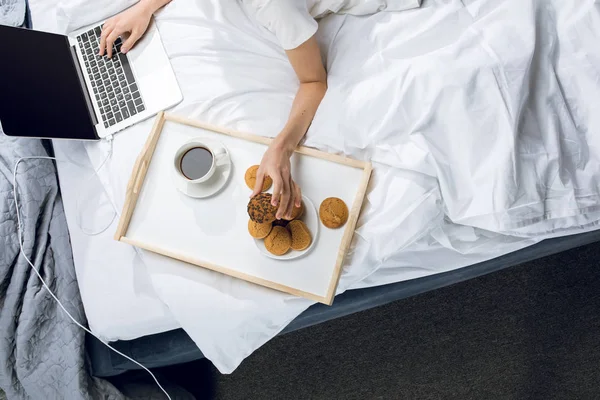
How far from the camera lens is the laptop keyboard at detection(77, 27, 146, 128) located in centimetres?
99

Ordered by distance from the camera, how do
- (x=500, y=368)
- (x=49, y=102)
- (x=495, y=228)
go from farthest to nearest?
(x=500, y=368), (x=49, y=102), (x=495, y=228)

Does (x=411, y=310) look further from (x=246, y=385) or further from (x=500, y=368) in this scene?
(x=246, y=385)

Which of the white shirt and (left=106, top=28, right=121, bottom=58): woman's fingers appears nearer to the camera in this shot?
the white shirt

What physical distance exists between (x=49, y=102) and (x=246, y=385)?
887mm

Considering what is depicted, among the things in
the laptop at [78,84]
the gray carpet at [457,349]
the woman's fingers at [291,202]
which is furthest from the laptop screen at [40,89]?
the gray carpet at [457,349]

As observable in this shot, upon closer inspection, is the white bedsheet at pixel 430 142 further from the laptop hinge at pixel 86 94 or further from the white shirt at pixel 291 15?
the laptop hinge at pixel 86 94

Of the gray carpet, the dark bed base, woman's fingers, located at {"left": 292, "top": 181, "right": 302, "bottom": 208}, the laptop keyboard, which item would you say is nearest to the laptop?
the laptop keyboard

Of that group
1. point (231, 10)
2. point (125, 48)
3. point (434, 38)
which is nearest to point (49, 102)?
point (125, 48)

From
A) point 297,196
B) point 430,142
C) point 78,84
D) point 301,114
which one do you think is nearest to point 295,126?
point 301,114

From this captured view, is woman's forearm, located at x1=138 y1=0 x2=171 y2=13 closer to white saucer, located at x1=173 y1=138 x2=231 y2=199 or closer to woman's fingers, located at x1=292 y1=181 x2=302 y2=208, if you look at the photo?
white saucer, located at x1=173 y1=138 x2=231 y2=199

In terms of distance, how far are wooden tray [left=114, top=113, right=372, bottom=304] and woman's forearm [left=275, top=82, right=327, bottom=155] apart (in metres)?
0.03

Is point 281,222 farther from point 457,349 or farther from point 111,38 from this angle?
point 457,349

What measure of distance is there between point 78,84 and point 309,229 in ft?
1.94

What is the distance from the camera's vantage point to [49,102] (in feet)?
3.10
